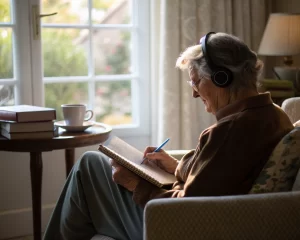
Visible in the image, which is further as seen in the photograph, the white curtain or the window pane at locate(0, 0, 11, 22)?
the white curtain

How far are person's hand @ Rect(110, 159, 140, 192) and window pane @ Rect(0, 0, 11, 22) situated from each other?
1279mm

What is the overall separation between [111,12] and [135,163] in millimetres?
1322

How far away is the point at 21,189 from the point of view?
2912 mm

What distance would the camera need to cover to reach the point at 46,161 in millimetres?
2951

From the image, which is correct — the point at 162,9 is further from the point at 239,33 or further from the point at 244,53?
the point at 244,53

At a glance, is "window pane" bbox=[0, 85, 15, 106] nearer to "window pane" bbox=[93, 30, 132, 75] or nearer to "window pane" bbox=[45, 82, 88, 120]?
"window pane" bbox=[45, 82, 88, 120]

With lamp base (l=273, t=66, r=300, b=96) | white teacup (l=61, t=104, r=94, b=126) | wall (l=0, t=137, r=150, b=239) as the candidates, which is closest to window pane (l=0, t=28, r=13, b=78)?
wall (l=0, t=137, r=150, b=239)

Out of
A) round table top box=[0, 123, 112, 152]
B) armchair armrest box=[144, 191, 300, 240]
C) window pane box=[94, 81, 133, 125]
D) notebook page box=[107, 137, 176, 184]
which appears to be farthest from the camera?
window pane box=[94, 81, 133, 125]

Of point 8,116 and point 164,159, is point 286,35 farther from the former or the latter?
point 8,116

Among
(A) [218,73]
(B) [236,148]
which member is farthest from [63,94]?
(B) [236,148]

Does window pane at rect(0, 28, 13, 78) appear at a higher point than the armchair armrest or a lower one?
higher

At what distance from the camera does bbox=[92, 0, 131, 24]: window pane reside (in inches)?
118

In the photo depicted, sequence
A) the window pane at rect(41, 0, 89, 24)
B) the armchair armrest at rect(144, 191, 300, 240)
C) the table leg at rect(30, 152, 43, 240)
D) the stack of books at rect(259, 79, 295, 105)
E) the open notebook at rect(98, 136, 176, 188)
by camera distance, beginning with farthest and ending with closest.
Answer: the window pane at rect(41, 0, 89, 24) < the stack of books at rect(259, 79, 295, 105) < the table leg at rect(30, 152, 43, 240) < the open notebook at rect(98, 136, 176, 188) < the armchair armrest at rect(144, 191, 300, 240)

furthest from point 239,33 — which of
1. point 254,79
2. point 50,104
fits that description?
point 254,79
